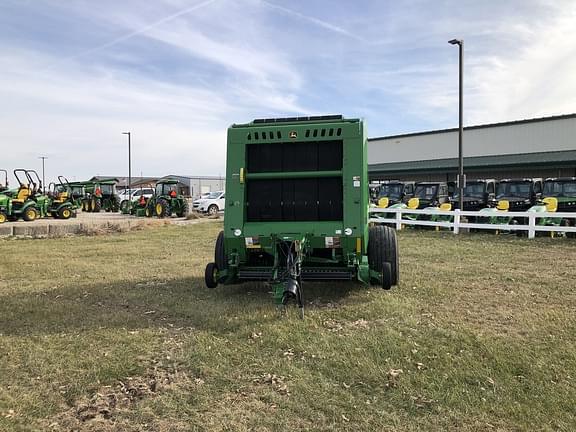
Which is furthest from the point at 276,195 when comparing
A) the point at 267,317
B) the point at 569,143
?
the point at 569,143

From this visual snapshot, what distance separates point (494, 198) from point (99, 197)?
88.1ft

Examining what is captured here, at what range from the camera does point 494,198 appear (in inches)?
715

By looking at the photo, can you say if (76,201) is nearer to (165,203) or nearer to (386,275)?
(165,203)

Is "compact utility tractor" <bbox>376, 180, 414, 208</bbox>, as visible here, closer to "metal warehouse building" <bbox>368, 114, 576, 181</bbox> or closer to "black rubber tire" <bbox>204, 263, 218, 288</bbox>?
"black rubber tire" <bbox>204, 263, 218, 288</bbox>

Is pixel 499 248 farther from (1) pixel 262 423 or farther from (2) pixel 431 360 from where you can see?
(1) pixel 262 423

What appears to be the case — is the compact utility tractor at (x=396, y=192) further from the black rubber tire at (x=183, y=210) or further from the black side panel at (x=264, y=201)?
the black side panel at (x=264, y=201)

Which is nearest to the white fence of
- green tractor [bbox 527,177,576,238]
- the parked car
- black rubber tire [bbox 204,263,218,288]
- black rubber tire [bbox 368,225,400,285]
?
green tractor [bbox 527,177,576,238]

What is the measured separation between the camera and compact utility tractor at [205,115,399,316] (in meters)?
6.48

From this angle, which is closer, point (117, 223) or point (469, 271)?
point (469, 271)

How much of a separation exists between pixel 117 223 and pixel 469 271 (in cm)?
1391

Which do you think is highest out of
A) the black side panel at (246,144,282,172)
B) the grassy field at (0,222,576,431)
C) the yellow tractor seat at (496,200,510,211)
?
the black side panel at (246,144,282,172)

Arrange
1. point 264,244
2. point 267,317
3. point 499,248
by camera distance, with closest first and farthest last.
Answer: point 267,317 < point 264,244 < point 499,248

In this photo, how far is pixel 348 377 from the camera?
422cm

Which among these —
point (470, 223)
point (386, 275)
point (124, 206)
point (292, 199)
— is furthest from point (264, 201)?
point (124, 206)
